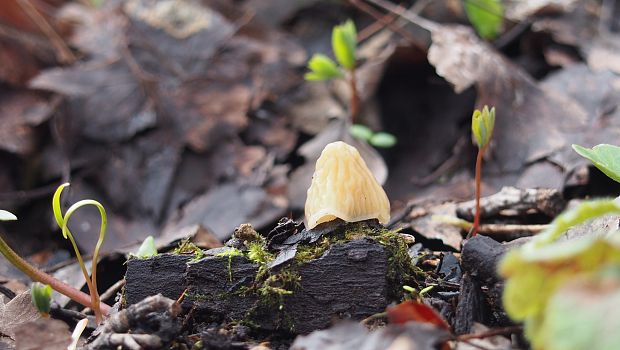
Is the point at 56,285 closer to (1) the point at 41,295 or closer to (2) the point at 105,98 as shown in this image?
(1) the point at 41,295

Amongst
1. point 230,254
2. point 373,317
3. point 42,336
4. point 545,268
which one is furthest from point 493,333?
point 42,336

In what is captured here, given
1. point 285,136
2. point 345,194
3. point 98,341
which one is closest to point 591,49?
point 285,136

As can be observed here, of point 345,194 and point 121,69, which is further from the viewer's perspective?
point 121,69

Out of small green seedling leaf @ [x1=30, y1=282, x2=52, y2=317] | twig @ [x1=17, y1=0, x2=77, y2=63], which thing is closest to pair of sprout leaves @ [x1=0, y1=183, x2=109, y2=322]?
small green seedling leaf @ [x1=30, y1=282, x2=52, y2=317]

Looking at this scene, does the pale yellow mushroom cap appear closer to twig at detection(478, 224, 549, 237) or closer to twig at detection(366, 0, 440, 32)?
twig at detection(478, 224, 549, 237)

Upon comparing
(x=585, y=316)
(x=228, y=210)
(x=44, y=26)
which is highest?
(x=44, y=26)

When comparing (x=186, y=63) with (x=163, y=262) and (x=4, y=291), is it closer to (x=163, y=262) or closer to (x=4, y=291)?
(x=4, y=291)

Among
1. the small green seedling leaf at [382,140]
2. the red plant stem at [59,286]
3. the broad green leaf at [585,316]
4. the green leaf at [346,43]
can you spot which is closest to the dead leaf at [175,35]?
the green leaf at [346,43]
